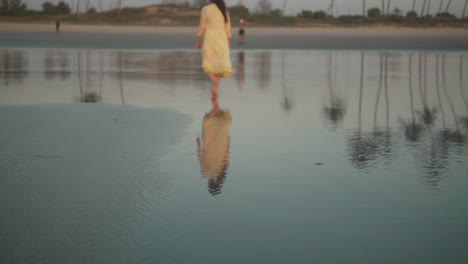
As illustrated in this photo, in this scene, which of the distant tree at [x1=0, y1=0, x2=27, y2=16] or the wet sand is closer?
the wet sand

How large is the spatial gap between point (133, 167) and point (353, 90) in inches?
299

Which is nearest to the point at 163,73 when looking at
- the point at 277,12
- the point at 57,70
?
the point at 57,70

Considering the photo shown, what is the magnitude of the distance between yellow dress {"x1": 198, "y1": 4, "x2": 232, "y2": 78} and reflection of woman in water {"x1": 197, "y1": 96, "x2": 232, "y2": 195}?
3.29 metres

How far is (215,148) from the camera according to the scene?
6.84 m

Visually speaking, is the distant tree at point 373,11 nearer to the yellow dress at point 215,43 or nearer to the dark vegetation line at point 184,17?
the dark vegetation line at point 184,17

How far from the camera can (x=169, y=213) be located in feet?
14.7

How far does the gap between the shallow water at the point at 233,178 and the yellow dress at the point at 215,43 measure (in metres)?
1.44

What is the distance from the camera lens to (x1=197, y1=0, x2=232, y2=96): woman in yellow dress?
12961 millimetres

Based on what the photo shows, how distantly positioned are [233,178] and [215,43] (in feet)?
25.7

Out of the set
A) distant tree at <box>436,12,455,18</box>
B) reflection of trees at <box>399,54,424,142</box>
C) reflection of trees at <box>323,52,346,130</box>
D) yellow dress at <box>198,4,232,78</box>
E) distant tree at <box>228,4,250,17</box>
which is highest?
distant tree at <box>228,4,250,17</box>

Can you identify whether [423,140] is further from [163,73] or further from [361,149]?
[163,73]

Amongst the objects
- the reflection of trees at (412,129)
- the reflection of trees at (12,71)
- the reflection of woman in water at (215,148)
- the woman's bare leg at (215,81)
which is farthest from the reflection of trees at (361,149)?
the reflection of trees at (12,71)

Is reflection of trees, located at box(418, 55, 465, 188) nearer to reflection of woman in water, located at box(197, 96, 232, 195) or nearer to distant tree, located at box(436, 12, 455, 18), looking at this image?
reflection of woman in water, located at box(197, 96, 232, 195)

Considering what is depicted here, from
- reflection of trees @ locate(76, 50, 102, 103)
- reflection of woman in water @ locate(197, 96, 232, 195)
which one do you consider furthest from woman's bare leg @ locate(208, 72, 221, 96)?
reflection of woman in water @ locate(197, 96, 232, 195)
